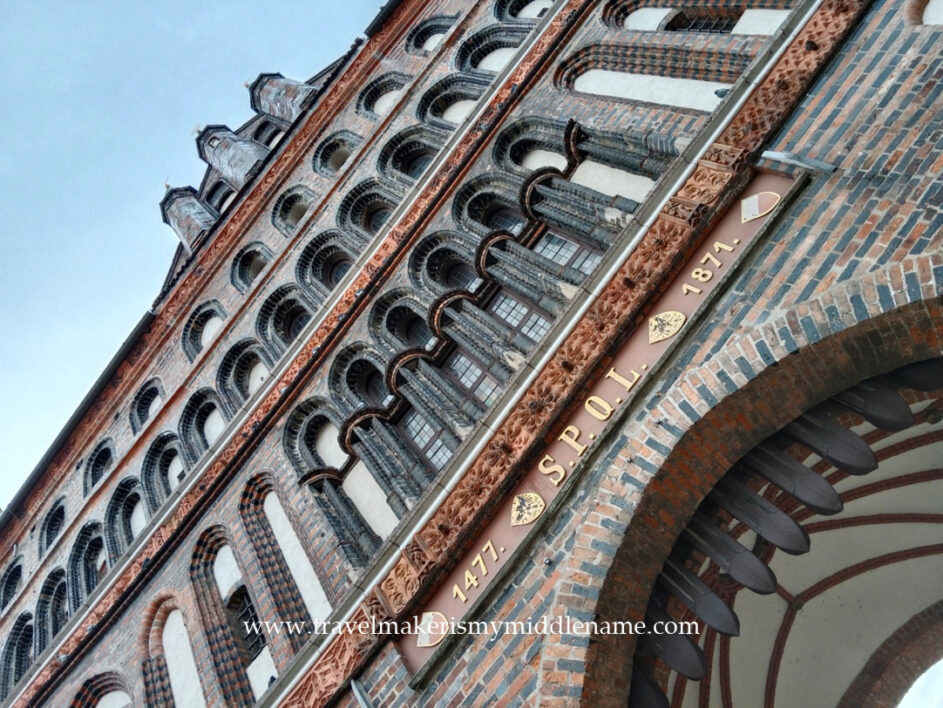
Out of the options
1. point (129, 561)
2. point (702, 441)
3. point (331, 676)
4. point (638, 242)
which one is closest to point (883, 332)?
point (702, 441)

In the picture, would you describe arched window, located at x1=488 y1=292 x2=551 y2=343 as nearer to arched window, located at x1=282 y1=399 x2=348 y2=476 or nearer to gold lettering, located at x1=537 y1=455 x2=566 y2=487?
gold lettering, located at x1=537 y1=455 x2=566 y2=487

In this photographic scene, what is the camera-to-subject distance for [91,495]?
14.1m

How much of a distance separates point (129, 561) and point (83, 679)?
172cm

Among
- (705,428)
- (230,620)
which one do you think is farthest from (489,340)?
(230,620)

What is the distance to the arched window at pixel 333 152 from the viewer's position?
14789 mm

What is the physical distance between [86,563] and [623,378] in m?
Answer: 11.8

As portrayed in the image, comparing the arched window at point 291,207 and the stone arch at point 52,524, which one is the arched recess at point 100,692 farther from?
the arched window at point 291,207

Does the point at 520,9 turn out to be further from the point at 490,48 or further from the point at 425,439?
the point at 425,439

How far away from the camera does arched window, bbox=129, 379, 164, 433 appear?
14695mm

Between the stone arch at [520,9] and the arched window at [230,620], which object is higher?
the stone arch at [520,9]

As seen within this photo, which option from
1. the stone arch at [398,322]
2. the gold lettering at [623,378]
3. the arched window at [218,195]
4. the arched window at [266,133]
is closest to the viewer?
the gold lettering at [623,378]

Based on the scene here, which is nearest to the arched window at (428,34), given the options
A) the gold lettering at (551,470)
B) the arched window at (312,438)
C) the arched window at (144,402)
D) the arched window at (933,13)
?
the arched window at (312,438)

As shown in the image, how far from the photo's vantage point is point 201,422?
13.3 meters

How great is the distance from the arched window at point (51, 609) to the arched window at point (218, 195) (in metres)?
11.9
